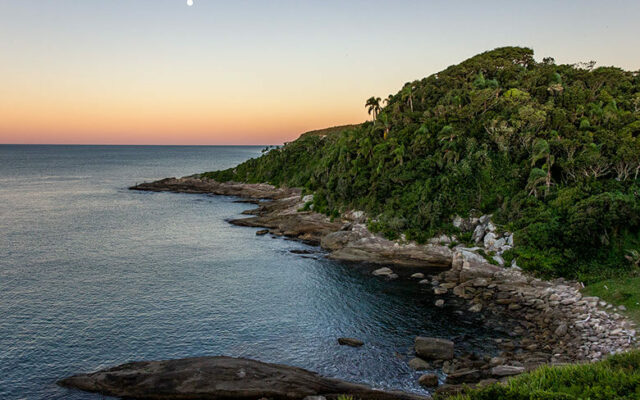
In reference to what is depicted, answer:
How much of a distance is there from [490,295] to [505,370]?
619 inches

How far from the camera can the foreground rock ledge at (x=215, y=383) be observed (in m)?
25.5

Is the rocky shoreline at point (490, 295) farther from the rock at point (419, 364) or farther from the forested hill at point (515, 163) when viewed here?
the forested hill at point (515, 163)

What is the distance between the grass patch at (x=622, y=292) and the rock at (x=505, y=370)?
13286mm

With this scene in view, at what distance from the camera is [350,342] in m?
33.1

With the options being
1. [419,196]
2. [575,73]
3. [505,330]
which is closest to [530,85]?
[575,73]

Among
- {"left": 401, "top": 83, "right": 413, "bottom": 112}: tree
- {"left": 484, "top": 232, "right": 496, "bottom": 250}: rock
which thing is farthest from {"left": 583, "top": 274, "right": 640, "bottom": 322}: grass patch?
{"left": 401, "top": 83, "right": 413, "bottom": 112}: tree

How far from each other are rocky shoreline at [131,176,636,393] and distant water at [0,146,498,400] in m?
3.26

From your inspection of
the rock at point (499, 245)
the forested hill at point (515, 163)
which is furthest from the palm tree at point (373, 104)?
the rock at point (499, 245)

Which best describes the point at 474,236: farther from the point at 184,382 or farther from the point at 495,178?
the point at 184,382

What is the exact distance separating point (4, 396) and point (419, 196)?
53.8 m

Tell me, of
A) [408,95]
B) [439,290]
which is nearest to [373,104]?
[408,95]

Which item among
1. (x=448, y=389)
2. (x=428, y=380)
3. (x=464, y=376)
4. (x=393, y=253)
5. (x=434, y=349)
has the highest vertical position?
(x=393, y=253)

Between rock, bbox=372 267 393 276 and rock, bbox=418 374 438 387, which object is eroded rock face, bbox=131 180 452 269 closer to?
rock, bbox=372 267 393 276

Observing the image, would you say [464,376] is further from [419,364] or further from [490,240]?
[490,240]
